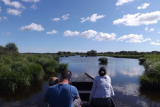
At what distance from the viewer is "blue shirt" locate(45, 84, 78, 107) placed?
2593mm

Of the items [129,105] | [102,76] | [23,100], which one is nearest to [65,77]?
[102,76]

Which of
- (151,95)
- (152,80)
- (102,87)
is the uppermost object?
(102,87)

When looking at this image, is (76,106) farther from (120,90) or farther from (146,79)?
(146,79)

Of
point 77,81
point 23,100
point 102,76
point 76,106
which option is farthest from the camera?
point 23,100

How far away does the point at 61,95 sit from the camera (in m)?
2.60

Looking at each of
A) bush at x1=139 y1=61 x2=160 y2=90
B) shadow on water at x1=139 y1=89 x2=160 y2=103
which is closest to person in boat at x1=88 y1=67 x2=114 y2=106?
shadow on water at x1=139 y1=89 x2=160 y2=103

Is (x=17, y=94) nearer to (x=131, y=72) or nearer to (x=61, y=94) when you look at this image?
(x=61, y=94)

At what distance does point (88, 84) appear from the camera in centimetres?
758

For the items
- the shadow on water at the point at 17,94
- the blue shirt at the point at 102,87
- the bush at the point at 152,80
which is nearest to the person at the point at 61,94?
the blue shirt at the point at 102,87

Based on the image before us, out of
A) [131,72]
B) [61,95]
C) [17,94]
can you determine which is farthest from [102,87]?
[131,72]

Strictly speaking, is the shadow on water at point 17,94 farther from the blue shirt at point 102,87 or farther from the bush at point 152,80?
the bush at point 152,80

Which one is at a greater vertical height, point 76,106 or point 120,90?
point 76,106

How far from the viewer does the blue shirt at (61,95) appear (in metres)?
2.59

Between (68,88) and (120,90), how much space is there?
28.5 ft
